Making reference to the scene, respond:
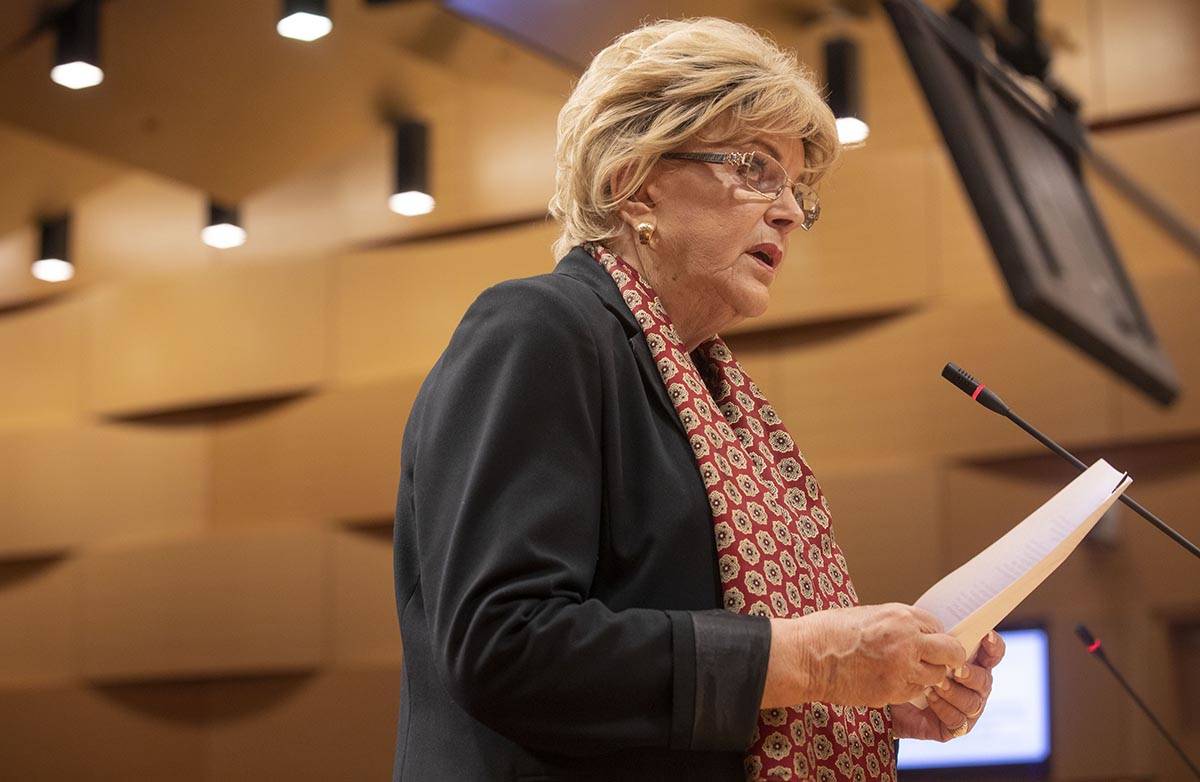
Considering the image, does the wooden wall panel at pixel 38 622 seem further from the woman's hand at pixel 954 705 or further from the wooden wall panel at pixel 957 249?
the woman's hand at pixel 954 705

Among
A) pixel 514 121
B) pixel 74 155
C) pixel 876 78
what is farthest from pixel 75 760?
pixel 876 78

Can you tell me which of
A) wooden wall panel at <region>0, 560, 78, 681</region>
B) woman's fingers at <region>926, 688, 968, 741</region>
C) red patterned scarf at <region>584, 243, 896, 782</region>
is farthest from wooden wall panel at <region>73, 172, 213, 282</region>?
woman's fingers at <region>926, 688, 968, 741</region>

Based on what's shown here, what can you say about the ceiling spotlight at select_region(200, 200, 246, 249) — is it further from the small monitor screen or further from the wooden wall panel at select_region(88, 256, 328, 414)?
the small monitor screen

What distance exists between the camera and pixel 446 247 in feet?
17.4

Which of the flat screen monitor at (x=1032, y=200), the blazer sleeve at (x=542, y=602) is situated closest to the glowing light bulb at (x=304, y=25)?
the flat screen monitor at (x=1032, y=200)

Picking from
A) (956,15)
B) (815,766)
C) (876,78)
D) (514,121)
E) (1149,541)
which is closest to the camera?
(815,766)

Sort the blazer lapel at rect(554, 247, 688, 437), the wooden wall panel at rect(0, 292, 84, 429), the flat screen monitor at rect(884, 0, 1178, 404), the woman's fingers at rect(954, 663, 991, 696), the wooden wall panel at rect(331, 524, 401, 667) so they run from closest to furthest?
1. the blazer lapel at rect(554, 247, 688, 437)
2. the woman's fingers at rect(954, 663, 991, 696)
3. the flat screen monitor at rect(884, 0, 1178, 404)
4. the wooden wall panel at rect(331, 524, 401, 667)
5. the wooden wall panel at rect(0, 292, 84, 429)

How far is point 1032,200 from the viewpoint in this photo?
3137 mm

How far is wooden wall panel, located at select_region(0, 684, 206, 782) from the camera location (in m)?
5.57

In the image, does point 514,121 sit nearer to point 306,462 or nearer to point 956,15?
point 306,462

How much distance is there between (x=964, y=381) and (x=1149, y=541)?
8.89 ft

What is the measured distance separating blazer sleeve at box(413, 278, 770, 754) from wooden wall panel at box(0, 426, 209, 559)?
15.7 ft

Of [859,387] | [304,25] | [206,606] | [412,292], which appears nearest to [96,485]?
[206,606]

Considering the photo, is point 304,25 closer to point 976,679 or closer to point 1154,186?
point 1154,186
